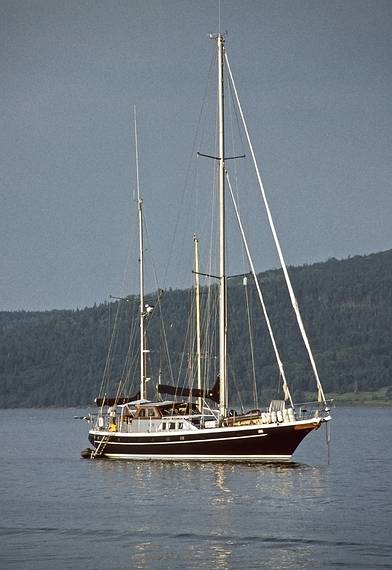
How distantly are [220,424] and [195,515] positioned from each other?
16.7 m

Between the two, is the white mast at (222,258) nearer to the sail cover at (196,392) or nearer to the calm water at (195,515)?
the sail cover at (196,392)

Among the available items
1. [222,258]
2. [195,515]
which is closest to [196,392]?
[222,258]

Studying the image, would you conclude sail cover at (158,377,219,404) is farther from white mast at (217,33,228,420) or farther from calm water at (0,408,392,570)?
calm water at (0,408,392,570)

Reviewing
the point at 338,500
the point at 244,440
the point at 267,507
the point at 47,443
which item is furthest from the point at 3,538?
the point at 47,443

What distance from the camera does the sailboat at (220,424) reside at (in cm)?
6594

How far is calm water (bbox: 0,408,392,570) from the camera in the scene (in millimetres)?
40906

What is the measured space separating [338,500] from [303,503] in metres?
2.98

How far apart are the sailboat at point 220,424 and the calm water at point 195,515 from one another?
1013 mm

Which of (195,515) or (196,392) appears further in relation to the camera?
(196,392)

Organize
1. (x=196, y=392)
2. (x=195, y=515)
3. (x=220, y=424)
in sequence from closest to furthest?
1. (x=195, y=515)
2. (x=220, y=424)
3. (x=196, y=392)

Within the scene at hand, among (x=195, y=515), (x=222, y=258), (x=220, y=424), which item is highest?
(x=222, y=258)

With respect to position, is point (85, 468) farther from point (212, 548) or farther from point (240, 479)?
point (212, 548)

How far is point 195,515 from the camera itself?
50.6 meters

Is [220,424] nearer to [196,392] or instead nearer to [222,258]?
[196,392]
